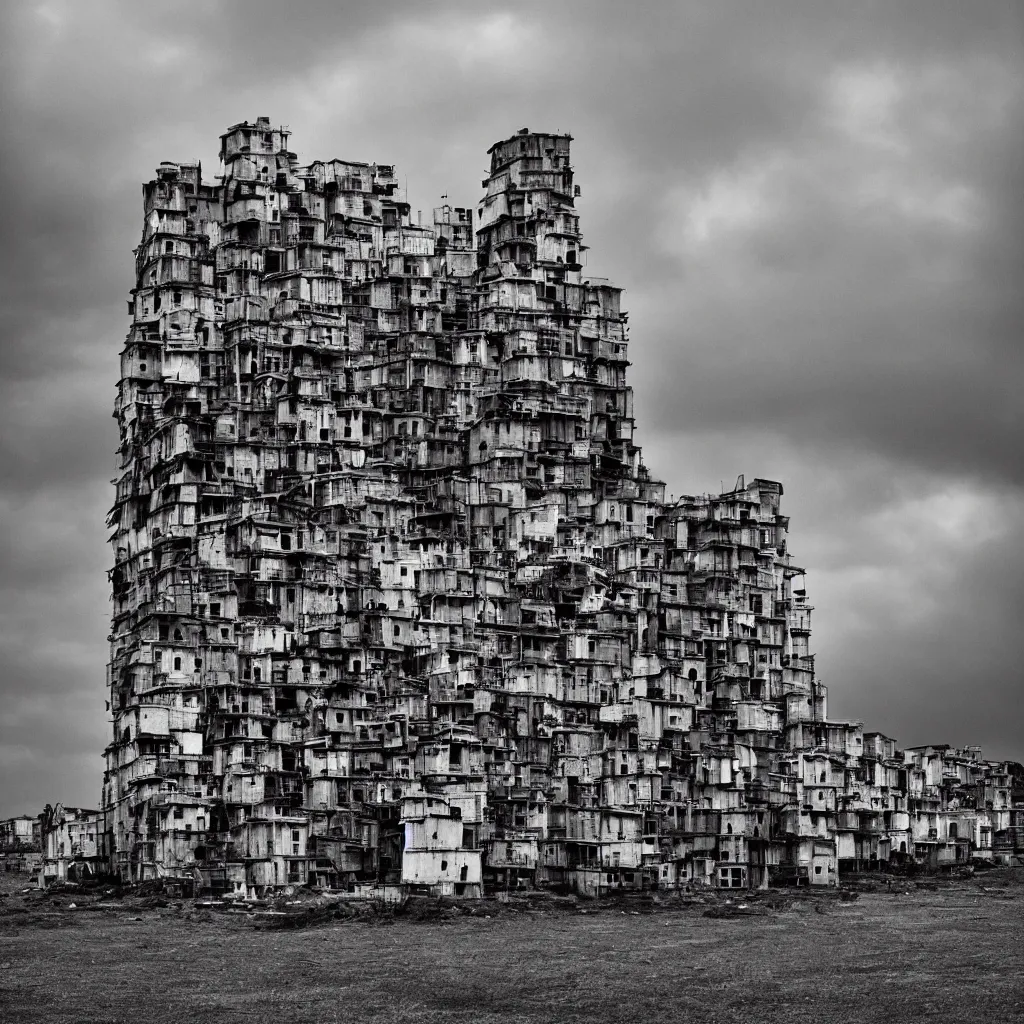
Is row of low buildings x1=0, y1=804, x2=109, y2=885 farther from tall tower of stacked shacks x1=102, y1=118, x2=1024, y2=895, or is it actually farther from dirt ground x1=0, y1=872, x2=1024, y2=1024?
dirt ground x1=0, y1=872, x2=1024, y2=1024

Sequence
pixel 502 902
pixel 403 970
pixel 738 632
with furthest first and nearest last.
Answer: pixel 738 632 < pixel 502 902 < pixel 403 970

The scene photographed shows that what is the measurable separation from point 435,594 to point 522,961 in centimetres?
5542

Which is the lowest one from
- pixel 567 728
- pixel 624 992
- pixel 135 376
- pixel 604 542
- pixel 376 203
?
pixel 624 992

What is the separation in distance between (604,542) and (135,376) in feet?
125

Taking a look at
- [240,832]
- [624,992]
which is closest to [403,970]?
[624,992]

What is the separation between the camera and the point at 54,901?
133m

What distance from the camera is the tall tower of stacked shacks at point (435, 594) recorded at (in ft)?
456

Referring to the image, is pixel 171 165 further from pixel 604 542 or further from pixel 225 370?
pixel 604 542

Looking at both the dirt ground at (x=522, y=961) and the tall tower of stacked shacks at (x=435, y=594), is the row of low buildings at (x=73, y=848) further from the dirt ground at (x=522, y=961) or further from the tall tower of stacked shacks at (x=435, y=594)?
the dirt ground at (x=522, y=961)

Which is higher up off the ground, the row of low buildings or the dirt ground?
the row of low buildings

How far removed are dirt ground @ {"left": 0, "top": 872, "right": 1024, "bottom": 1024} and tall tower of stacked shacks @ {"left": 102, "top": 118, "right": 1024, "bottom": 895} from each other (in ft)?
27.7

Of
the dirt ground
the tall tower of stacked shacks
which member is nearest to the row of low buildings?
the tall tower of stacked shacks

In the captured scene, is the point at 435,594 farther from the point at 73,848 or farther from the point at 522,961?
the point at 522,961

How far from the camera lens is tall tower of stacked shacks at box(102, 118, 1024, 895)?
139125 mm
